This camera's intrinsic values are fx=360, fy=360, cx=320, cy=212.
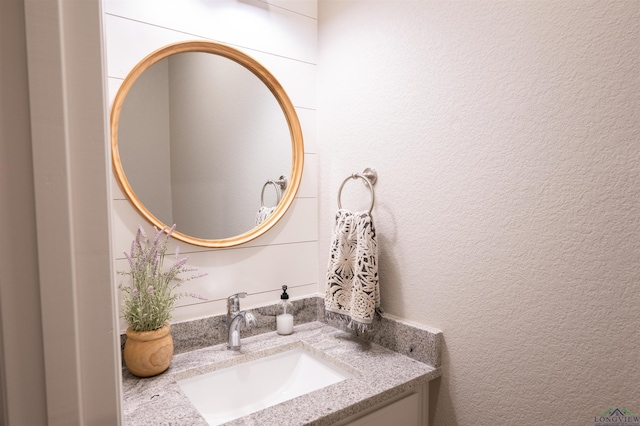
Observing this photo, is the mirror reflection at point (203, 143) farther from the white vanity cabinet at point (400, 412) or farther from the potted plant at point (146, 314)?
the white vanity cabinet at point (400, 412)

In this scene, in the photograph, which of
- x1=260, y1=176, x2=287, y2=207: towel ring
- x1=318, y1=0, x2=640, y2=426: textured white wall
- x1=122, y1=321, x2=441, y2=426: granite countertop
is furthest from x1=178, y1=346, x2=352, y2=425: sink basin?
x1=260, y1=176, x2=287, y2=207: towel ring

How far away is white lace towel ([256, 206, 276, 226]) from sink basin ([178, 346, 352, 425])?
495 mm

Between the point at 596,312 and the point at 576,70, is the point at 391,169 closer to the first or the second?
the point at 576,70

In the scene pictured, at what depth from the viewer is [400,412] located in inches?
41.2

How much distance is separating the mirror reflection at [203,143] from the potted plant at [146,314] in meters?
0.18

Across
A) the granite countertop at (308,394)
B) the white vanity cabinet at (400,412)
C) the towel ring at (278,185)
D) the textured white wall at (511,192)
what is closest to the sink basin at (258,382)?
the granite countertop at (308,394)

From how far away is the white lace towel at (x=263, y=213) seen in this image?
1399mm

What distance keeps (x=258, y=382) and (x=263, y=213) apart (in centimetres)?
61

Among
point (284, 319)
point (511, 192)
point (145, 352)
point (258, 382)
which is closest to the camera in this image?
point (511, 192)

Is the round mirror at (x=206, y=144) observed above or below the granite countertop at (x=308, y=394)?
above

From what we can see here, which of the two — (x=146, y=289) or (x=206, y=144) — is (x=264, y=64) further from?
(x=146, y=289)

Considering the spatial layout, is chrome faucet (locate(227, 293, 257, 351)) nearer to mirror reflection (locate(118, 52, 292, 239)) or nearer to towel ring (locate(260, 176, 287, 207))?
mirror reflection (locate(118, 52, 292, 239))

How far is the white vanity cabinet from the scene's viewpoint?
971 millimetres

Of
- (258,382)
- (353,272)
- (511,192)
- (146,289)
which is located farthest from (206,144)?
(511,192)
